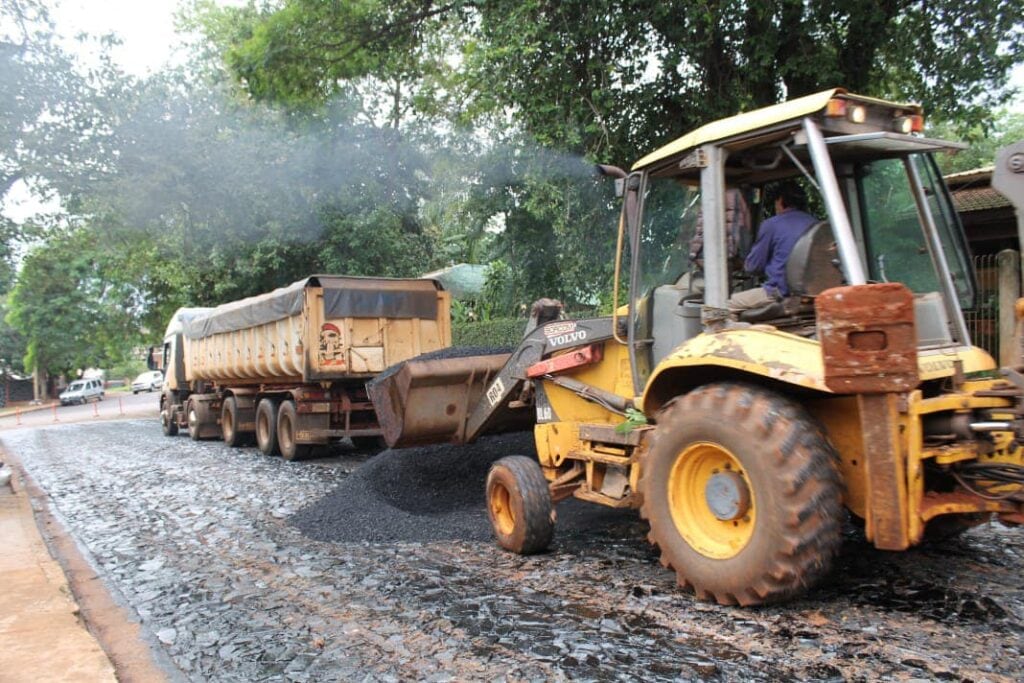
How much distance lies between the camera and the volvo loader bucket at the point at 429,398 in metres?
7.15

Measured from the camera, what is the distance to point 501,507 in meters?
5.89

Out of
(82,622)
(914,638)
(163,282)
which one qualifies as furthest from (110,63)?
(163,282)

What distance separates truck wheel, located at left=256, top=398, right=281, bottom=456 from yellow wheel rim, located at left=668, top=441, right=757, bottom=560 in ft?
31.7

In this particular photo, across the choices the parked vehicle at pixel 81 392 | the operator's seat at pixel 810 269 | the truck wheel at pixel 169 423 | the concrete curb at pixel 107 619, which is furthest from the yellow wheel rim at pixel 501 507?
the parked vehicle at pixel 81 392

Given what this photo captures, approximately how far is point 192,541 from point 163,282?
2112cm

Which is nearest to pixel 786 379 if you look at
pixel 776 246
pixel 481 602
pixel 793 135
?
pixel 776 246

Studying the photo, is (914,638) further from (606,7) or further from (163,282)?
(163,282)

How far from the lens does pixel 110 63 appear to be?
9594mm

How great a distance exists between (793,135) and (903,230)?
98cm

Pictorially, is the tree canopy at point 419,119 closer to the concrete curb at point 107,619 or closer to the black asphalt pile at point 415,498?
the black asphalt pile at point 415,498

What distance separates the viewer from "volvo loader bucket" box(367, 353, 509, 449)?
7.15m

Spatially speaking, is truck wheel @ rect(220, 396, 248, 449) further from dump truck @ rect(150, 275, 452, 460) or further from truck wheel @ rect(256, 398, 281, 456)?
truck wheel @ rect(256, 398, 281, 456)

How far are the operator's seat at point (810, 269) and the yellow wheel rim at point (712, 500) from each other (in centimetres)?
89

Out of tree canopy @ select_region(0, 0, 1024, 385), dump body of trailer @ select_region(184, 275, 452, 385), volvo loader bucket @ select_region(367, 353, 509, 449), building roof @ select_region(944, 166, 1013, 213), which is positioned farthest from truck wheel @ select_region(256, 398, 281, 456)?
building roof @ select_region(944, 166, 1013, 213)
